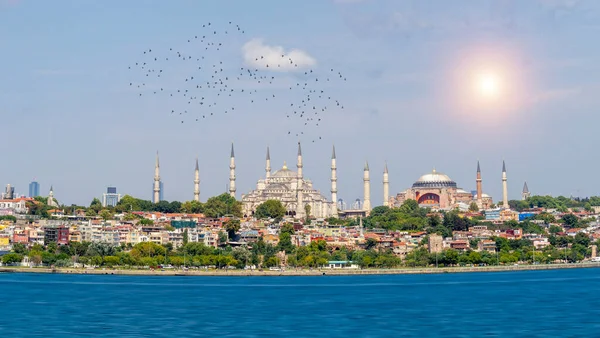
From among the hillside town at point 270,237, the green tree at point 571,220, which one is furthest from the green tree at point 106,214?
the green tree at point 571,220

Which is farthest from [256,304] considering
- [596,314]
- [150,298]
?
[596,314]

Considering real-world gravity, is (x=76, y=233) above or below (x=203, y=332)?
above

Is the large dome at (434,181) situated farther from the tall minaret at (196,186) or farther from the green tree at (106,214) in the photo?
the green tree at (106,214)

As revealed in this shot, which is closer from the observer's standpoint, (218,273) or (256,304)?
(256,304)

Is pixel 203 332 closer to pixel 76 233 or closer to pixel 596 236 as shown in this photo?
pixel 76 233

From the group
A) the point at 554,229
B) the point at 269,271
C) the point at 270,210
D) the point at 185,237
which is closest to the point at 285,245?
the point at 185,237

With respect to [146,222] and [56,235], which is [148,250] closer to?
[56,235]

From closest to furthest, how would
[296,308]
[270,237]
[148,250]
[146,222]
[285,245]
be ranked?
1. [296,308]
2. [148,250]
3. [285,245]
4. [270,237]
5. [146,222]
